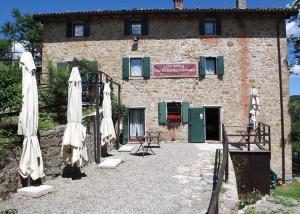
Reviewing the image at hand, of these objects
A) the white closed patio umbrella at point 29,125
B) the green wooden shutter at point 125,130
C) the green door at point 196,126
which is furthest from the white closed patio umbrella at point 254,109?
the white closed patio umbrella at point 29,125

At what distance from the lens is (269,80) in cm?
1820

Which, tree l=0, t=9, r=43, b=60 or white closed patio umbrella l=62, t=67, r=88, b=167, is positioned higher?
tree l=0, t=9, r=43, b=60

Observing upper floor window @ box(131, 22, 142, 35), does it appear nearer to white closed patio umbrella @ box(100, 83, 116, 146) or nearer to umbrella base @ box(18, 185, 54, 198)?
white closed patio umbrella @ box(100, 83, 116, 146)

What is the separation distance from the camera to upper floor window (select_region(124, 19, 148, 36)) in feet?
61.0

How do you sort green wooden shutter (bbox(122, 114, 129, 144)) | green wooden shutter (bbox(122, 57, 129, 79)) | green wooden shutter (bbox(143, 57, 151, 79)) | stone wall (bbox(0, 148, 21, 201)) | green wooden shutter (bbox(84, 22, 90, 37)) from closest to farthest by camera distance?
stone wall (bbox(0, 148, 21, 201)) < green wooden shutter (bbox(122, 114, 129, 144)) < green wooden shutter (bbox(143, 57, 151, 79)) < green wooden shutter (bbox(122, 57, 129, 79)) < green wooden shutter (bbox(84, 22, 90, 37))

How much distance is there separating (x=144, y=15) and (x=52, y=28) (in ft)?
16.5

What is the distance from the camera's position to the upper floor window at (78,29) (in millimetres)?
18766

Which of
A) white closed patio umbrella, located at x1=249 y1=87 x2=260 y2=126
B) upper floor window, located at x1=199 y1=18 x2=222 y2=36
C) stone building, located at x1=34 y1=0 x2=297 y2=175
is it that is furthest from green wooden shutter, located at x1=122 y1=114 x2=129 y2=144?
white closed patio umbrella, located at x1=249 y1=87 x2=260 y2=126

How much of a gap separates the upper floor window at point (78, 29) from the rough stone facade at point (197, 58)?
27cm

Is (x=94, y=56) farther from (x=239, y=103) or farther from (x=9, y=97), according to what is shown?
(x=9, y=97)

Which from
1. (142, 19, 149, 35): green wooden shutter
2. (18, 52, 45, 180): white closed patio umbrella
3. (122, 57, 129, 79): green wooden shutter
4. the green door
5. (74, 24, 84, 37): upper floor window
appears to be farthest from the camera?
(74, 24, 84, 37): upper floor window

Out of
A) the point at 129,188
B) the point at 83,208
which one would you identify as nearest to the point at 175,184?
the point at 129,188

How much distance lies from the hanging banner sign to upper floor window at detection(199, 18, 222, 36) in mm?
1923

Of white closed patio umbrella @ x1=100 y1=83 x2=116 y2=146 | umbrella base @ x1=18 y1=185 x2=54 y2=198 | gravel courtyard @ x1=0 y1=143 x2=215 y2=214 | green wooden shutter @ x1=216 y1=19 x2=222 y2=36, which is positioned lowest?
gravel courtyard @ x1=0 y1=143 x2=215 y2=214
